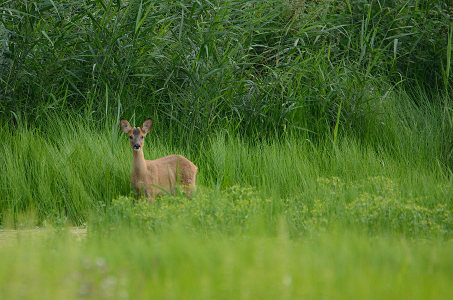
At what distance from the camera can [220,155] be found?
279 inches

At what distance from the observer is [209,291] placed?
3.20 m

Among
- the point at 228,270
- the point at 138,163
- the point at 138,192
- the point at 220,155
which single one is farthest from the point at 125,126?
the point at 228,270

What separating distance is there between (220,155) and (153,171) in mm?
1174

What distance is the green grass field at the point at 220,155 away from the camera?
358 cm

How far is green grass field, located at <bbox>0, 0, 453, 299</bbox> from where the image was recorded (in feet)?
11.7

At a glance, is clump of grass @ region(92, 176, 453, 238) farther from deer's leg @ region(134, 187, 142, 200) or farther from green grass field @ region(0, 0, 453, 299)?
deer's leg @ region(134, 187, 142, 200)

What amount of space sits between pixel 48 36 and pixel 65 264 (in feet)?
16.7

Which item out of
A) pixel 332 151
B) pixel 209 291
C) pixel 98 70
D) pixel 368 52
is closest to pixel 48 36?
pixel 98 70

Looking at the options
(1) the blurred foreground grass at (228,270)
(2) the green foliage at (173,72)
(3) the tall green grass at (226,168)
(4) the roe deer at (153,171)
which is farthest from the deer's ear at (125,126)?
(1) the blurred foreground grass at (228,270)

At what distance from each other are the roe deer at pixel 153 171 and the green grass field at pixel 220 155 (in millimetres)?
313

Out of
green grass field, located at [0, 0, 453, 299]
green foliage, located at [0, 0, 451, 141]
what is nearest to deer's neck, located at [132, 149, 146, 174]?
green grass field, located at [0, 0, 453, 299]

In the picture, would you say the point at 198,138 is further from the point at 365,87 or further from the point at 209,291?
the point at 209,291

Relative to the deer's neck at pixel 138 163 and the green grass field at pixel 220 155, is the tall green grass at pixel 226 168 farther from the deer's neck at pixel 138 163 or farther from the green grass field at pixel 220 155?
the deer's neck at pixel 138 163

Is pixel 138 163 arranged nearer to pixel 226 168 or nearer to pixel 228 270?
pixel 226 168
